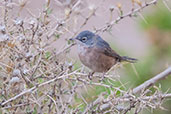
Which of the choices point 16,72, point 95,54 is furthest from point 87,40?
point 16,72

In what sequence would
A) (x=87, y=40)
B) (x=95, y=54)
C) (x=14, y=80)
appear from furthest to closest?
(x=95, y=54)
(x=87, y=40)
(x=14, y=80)

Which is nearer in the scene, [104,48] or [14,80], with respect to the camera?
[14,80]

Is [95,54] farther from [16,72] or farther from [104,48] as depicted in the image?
[16,72]

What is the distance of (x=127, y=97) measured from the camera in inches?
87.7

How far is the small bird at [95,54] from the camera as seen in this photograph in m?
3.53

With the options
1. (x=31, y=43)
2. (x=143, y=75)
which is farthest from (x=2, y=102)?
(x=143, y=75)

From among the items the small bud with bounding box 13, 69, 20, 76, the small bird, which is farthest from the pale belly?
the small bud with bounding box 13, 69, 20, 76

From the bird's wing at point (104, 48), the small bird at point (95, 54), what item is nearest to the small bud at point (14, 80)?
the small bird at point (95, 54)

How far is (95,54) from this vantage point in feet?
12.2

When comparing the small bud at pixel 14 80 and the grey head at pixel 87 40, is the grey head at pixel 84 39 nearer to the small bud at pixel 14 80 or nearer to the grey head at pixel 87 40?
the grey head at pixel 87 40

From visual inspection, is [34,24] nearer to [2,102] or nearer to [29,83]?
[29,83]

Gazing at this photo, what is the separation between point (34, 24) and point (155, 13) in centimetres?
275

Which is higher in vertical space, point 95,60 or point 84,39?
point 84,39

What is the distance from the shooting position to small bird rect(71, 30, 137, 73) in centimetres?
353
